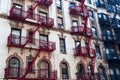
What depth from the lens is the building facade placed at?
22900 mm

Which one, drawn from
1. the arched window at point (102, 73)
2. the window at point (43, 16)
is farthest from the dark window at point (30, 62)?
the arched window at point (102, 73)

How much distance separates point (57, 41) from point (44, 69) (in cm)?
503

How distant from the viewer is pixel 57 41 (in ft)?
89.7

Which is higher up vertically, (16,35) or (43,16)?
(43,16)

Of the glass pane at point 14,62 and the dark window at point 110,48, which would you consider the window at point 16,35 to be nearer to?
the glass pane at point 14,62

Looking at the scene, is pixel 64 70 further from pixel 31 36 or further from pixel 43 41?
pixel 31 36

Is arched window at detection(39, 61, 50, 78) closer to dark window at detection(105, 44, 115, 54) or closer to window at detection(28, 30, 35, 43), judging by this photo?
window at detection(28, 30, 35, 43)

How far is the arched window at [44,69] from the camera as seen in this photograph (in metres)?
23.6

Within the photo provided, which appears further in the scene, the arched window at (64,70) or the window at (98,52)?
the window at (98,52)

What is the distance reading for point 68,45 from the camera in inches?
1115

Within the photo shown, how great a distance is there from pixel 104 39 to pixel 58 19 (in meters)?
9.80

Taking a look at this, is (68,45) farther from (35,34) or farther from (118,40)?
(118,40)

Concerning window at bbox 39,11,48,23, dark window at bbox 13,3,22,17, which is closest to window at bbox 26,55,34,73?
dark window at bbox 13,3,22,17

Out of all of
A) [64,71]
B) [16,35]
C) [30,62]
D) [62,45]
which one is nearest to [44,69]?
[30,62]
